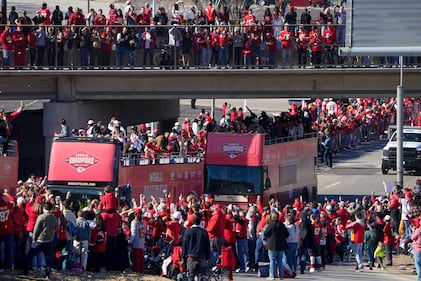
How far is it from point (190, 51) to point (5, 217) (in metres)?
20.6

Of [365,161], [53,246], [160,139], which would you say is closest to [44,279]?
[53,246]

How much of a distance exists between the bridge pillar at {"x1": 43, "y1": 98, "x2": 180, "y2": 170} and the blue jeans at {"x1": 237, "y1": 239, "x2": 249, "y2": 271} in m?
14.7

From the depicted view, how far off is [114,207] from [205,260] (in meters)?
2.86

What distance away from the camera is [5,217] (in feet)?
77.2

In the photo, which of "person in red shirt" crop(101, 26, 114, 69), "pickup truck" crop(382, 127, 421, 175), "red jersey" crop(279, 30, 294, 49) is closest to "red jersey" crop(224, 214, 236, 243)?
"red jersey" crop(279, 30, 294, 49)

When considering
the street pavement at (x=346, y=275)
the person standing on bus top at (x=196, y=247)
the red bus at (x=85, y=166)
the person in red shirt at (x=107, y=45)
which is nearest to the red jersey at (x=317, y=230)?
the street pavement at (x=346, y=275)

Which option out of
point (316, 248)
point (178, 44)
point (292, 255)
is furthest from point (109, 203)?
point (178, 44)

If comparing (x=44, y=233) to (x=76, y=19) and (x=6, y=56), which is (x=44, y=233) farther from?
(x=76, y=19)

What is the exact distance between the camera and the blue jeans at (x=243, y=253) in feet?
94.3

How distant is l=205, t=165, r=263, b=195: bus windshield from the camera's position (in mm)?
39062

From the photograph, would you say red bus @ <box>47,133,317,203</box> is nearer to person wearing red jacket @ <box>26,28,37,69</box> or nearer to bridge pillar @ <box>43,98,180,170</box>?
bridge pillar @ <box>43,98,180,170</box>

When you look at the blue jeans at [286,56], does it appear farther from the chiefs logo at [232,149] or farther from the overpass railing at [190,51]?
the chiefs logo at [232,149]

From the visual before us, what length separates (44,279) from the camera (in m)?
23.4

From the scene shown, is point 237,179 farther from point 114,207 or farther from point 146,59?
point 114,207
